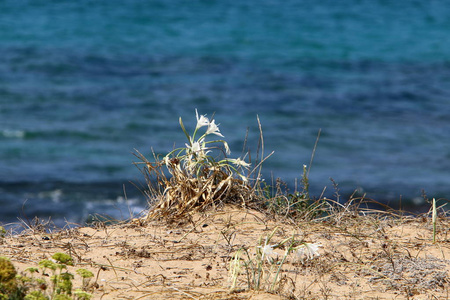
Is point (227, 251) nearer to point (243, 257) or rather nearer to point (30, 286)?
point (243, 257)

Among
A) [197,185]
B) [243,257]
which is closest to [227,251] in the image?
[243,257]

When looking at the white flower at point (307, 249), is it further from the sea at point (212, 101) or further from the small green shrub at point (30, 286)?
the sea at point (212, 101)

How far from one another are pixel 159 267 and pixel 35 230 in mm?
1076

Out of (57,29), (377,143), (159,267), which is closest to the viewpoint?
(159,267)

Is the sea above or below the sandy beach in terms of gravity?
below

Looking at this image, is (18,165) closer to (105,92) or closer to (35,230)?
(105,92)

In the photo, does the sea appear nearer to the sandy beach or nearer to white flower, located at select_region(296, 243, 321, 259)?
the sandy beach

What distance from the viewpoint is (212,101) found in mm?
12188

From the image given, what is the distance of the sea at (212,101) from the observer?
8.56 metres

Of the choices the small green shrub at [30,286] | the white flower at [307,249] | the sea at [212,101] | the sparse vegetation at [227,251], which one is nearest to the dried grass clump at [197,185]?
the sparse vegetation at [227,251]

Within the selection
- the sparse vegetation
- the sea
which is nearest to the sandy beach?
the sparse vegetation

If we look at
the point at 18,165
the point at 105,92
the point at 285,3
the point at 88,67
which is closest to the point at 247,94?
the point at 105,92

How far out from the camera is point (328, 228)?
4.26m

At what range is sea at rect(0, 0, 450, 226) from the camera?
856 centimetres
